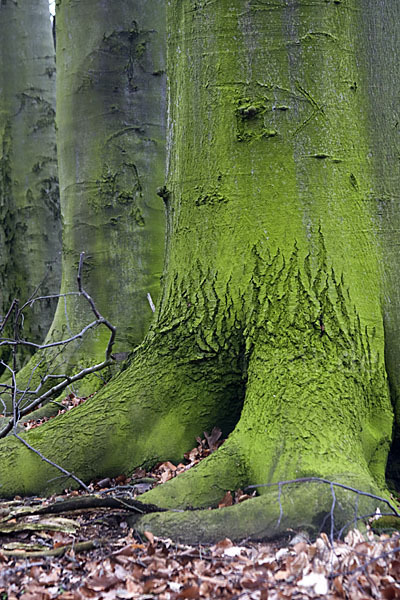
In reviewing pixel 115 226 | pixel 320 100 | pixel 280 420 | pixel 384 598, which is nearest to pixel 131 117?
pixel 115 226

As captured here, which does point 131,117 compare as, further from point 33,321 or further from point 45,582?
point 45,582

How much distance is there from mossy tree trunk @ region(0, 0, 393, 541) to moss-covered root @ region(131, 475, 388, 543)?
0.27 m

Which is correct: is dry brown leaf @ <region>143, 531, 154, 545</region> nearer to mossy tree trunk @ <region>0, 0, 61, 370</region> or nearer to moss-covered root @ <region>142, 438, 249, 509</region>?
moss-covered root @ <region>142, 438, 249, 509</region>

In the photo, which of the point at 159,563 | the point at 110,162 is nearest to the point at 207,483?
the point at 159,563

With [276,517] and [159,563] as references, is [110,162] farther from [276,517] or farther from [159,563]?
[159,563]

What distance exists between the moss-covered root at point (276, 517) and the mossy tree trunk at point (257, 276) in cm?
27

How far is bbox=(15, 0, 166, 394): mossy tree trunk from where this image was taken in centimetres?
618

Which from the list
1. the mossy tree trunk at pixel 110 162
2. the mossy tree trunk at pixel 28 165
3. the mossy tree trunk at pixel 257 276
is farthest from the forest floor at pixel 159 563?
the mossy tree trunk at pixel 28 165

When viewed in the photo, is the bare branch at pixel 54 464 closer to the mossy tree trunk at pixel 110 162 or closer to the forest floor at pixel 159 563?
the forest floor at pixel 159 563

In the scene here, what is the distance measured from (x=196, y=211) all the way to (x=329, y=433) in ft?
5.27

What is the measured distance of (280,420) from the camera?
3320 millimetres

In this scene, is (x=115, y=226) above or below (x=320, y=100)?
below

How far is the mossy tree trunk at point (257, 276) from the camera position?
3.42 metres

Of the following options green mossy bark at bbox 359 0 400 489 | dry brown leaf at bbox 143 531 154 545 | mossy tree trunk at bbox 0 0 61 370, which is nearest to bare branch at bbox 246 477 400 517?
dry brown leaf at bbox 143 531 154 545
